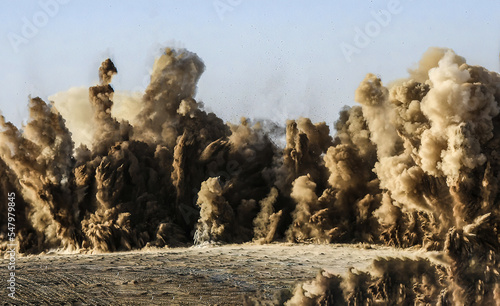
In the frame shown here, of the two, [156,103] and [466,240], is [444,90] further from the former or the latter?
[156,103]

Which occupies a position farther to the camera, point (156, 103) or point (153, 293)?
point (156, 103)

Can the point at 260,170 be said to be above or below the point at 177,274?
above

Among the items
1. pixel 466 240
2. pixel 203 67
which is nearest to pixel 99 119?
pixel 203 67

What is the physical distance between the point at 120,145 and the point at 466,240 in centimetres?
1252

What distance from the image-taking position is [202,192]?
33281mm

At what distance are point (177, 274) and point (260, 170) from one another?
27.2 ft

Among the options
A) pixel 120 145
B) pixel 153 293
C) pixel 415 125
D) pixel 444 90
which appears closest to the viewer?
pixel 153 293

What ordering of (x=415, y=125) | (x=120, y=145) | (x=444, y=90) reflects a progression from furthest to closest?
(x=120, y=145), (x=415, y=125), (x=444, y=90)

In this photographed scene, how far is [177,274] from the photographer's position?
92.0 feet

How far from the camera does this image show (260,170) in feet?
117

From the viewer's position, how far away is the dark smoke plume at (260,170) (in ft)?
97.4

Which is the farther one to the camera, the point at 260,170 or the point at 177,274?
the point at 260,170

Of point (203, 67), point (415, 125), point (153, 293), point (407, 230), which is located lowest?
point (153, 293)

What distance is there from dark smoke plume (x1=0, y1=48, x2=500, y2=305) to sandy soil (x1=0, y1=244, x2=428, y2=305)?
4.74 ft
